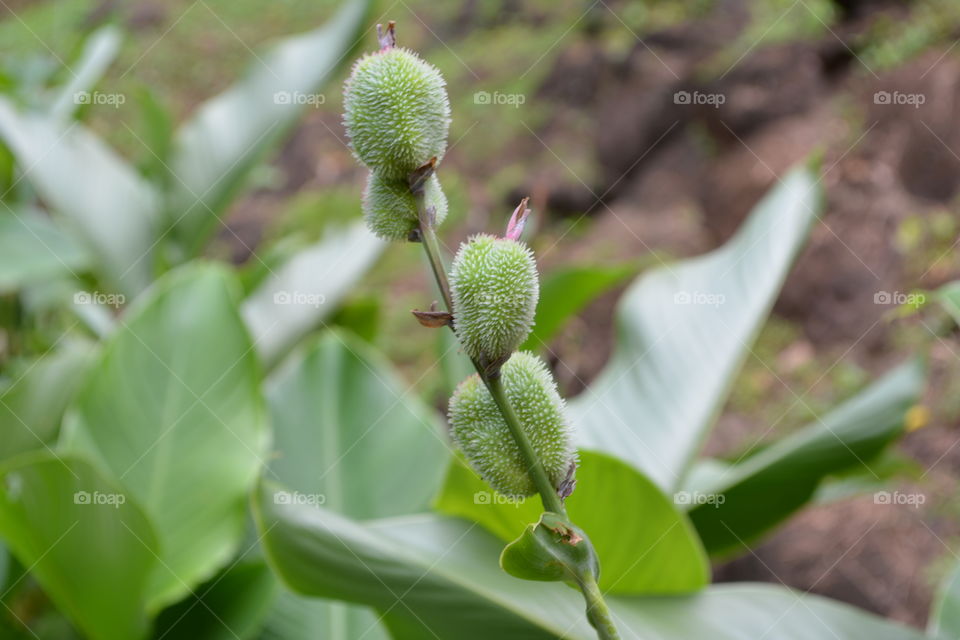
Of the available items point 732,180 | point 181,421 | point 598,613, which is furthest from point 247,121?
point 732,180

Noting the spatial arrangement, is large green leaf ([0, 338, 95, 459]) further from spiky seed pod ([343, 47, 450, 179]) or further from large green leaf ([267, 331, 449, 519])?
spiky seed pod ([343, 47, 450, 179])

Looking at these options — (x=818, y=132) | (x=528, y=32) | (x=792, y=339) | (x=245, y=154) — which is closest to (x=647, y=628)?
(x=245, y=154)

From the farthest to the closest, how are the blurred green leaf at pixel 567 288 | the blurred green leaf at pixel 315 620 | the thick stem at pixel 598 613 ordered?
the blurred green leaf at pixel 567 288 < the blurred green leaf at pixel 315 620 < the thick stem at pixel 598 613

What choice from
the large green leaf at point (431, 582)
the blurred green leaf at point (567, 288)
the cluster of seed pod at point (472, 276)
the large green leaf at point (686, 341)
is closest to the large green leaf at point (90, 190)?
the blurred green leaf at point (567, 288)

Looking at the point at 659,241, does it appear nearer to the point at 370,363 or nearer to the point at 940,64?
the point at 940,64

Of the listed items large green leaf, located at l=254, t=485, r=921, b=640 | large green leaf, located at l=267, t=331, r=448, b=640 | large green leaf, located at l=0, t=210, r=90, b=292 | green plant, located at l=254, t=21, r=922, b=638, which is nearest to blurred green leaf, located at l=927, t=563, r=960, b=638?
green plant, located at l=254, t=21, r=922, b=638

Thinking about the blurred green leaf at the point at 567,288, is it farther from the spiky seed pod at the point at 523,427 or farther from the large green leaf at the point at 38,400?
the spiky seed pod at the point at 523,427

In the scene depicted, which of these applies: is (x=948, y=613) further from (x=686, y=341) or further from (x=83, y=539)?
(x=83, y=539)
